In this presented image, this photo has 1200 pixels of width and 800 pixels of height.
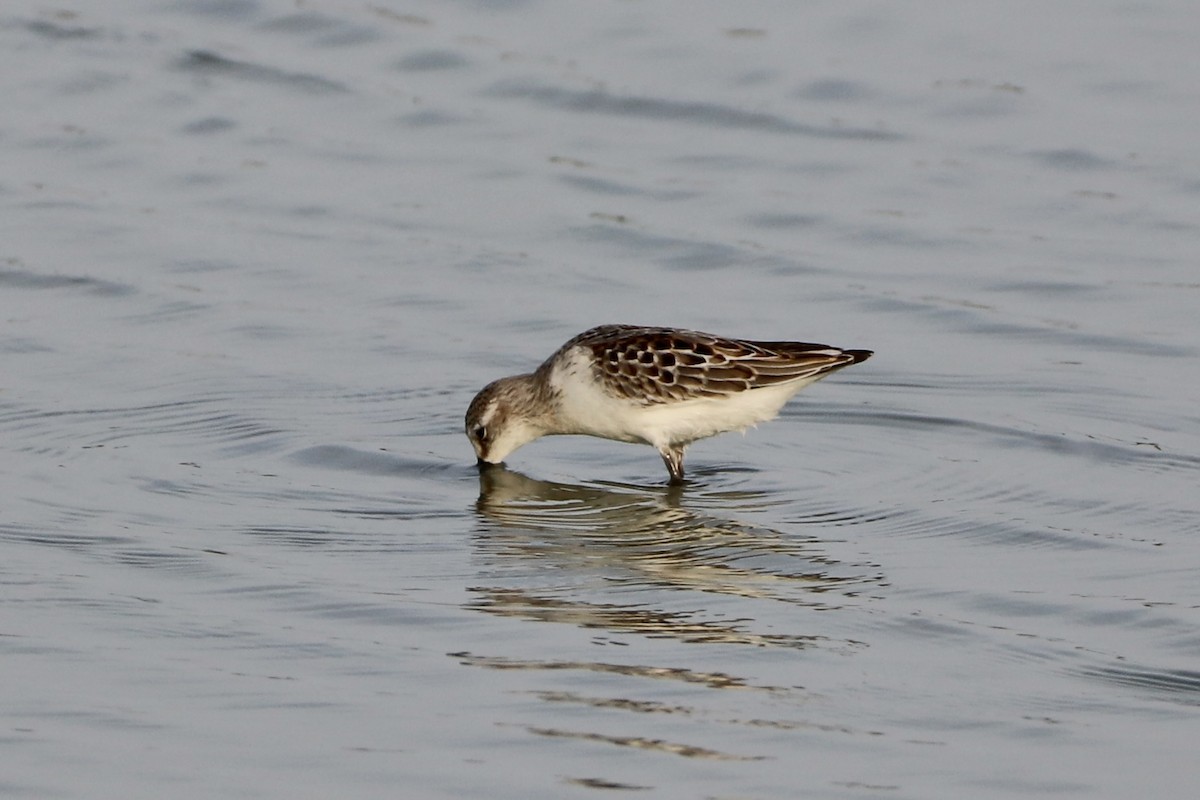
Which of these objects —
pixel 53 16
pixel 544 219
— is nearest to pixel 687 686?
pixel 544 219

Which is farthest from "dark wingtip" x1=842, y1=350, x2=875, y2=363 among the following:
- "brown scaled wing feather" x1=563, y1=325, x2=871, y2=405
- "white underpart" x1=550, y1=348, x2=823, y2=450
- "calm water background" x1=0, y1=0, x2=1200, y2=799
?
"calm water background" x1=0, y1=0, x2=1200, y2=799

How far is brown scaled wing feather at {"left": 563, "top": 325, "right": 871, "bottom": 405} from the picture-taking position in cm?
1006

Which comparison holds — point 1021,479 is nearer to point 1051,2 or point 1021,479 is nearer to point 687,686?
point 687,686

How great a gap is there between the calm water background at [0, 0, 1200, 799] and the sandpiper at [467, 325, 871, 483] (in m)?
0.31

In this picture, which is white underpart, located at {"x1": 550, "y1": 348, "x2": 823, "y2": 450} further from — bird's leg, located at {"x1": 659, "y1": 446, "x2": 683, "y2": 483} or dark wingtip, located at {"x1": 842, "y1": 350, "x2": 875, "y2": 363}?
dark wingtip, located at {"x1": 842, "y1": 350, "x2": 875, "y2": 363}

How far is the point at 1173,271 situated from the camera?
13320 mm

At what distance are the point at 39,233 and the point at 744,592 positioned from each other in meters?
7.91

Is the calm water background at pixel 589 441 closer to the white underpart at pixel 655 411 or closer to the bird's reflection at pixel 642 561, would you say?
the bird's reflection at pixel 642 561

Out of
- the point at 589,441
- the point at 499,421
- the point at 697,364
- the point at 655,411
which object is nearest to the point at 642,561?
the point at 655,411

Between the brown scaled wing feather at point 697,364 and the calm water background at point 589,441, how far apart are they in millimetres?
525

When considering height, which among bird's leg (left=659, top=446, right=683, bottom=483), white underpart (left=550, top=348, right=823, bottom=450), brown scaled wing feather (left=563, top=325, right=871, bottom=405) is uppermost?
brown scaled wing feather (left=563, top=325, right=871, bottom=405)

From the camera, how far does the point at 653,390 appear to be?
10.1 m

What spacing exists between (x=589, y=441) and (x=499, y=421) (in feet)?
3.81

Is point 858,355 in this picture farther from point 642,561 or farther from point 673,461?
point 642,561
